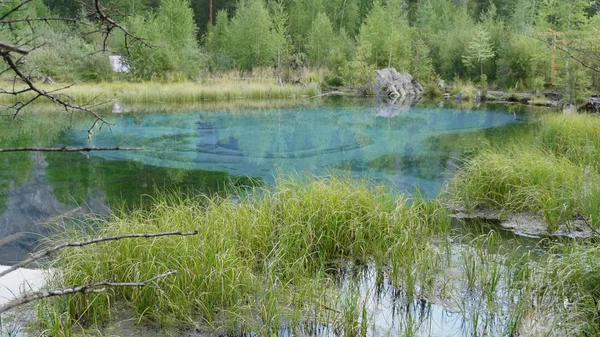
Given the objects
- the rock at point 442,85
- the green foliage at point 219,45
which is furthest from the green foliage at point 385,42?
the green foliage at point 219,45

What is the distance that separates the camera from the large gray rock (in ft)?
74.4

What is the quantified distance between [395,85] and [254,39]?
7.21 metres

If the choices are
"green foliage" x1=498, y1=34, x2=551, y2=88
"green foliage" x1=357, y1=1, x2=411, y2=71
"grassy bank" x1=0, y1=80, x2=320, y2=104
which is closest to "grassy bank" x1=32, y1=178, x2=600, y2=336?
"grassy bank" x1=0, y1=80, x2=320, y2=104

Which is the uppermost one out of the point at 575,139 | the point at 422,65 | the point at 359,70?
the point at 422,65

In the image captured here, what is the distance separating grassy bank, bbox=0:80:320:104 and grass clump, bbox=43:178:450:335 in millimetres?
13912

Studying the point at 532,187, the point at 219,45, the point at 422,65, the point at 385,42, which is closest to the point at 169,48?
the point at 219,45

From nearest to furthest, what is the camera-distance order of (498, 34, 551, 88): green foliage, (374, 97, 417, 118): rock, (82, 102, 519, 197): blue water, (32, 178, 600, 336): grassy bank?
(32, 178, 600, 336): grassy bank
(82, 102, 519, 197): blue water
(374, 97, 417, 118): rock
(498, 34, 551, 88): green foliage

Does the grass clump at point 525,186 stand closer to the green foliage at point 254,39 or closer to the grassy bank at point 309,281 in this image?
the grassy bank at point 309,281

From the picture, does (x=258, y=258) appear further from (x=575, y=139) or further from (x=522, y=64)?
(x=522, y=64)

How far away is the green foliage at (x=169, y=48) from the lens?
846 inches

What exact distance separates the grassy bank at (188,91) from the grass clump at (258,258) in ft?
45.6

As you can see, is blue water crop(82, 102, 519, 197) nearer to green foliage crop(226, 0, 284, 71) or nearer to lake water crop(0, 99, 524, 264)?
lake water crop(0, 99, 524, 264)

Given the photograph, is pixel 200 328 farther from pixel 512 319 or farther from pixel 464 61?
pixel 464 61

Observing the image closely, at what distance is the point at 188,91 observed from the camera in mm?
18531
